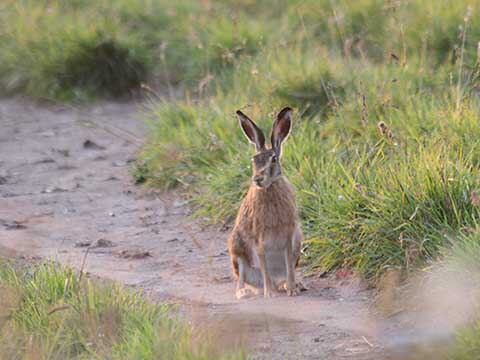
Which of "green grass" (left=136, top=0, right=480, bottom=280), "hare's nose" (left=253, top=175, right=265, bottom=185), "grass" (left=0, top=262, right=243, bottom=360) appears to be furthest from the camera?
"green grass" (left=136, top=0, right=480, bottom=280)

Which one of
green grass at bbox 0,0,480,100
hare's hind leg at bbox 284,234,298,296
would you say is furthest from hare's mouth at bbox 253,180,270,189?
green grass at bbox 0,0,480,100

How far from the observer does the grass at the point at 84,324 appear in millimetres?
5289

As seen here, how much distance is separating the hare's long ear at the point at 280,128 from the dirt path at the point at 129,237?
0.78 meters

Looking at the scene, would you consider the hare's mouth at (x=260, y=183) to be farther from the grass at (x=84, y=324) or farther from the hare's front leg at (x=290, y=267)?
the grass at (x=84, y=324)

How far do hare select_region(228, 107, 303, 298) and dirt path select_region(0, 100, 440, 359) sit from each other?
0.16m

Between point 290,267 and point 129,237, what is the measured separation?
1.82m

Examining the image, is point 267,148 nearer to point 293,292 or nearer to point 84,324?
point 293,292

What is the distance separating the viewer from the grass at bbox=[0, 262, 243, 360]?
5.29 meters

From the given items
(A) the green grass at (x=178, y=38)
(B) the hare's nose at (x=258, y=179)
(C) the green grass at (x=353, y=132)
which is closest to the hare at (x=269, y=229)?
(B) the hare's nose at (x=258, y=179)

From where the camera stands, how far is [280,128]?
703cm

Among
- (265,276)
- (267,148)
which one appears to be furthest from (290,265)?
(267,148)

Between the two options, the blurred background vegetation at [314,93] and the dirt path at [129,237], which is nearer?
the dirt path at [129,237]

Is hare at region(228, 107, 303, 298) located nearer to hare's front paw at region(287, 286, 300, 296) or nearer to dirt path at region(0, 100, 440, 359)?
hare's front paw at region(287, 286, 300, 296)

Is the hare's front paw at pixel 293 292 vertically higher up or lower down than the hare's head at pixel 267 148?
lower down
